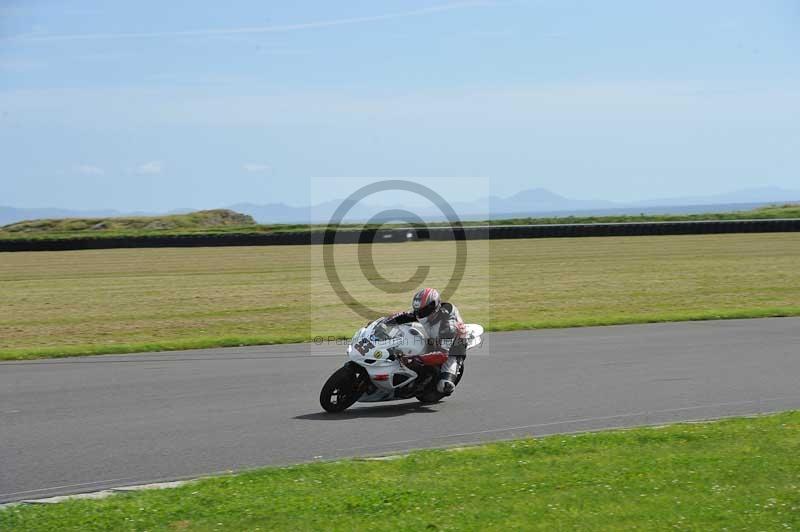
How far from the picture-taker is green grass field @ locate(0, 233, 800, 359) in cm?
2108

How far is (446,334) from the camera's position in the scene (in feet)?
40.5

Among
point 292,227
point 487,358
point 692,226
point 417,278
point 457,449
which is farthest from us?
point 292,227

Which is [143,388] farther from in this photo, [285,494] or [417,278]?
[417,278]

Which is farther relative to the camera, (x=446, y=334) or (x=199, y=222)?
(x=199, y=222)

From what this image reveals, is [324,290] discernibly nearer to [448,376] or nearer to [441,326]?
[441,326]

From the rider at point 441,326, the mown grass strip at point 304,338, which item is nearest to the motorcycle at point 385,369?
the rider at point 441,326

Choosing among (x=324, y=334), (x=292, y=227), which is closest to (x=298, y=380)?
(x=324, y=334)

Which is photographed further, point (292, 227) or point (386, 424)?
point (292, 227)

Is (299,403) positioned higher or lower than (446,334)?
lower

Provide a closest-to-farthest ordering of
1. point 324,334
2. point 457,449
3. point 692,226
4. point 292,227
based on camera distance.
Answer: point 457,449 → point 324,334 → point 692,226 → point 292,227

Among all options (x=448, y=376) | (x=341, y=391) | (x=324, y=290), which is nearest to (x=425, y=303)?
(x=448, y=376)

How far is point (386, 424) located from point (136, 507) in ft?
13.4

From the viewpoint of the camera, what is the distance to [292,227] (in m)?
62.6

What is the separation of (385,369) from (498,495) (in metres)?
4.26
